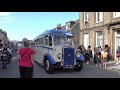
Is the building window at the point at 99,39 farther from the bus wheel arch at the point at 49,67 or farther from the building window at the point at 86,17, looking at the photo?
the bus wheel arch at the point at 49,67

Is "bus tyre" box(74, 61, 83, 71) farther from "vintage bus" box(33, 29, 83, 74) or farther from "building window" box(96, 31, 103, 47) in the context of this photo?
Answer: "building window" box(96, 31, 103, 47)

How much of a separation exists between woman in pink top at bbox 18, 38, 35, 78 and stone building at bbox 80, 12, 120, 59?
16.8 m

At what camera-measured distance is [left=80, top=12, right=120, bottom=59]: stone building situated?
25781 millimetres

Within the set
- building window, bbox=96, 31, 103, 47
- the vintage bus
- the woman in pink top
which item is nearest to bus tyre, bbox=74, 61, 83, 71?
the vintage bus

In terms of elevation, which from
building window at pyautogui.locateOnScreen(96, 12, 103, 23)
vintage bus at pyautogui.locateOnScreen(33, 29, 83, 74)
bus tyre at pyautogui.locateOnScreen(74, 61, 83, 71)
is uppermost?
building window at pyautogui.locateOnScreen(96, 12, 103, 23)

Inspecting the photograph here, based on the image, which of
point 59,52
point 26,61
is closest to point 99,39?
point 59,52

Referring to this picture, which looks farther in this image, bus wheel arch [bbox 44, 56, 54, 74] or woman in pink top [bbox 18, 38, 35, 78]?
bus wheel arch [bbox 44, 56, 54, 74]

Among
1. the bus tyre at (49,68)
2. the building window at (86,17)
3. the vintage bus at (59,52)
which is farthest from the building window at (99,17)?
the bus tyre at (49,68)

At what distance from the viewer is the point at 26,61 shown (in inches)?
368

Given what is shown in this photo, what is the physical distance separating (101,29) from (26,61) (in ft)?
68.0

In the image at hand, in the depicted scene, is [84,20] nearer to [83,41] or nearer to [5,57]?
[83,41]

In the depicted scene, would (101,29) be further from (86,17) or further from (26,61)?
(26,61)
